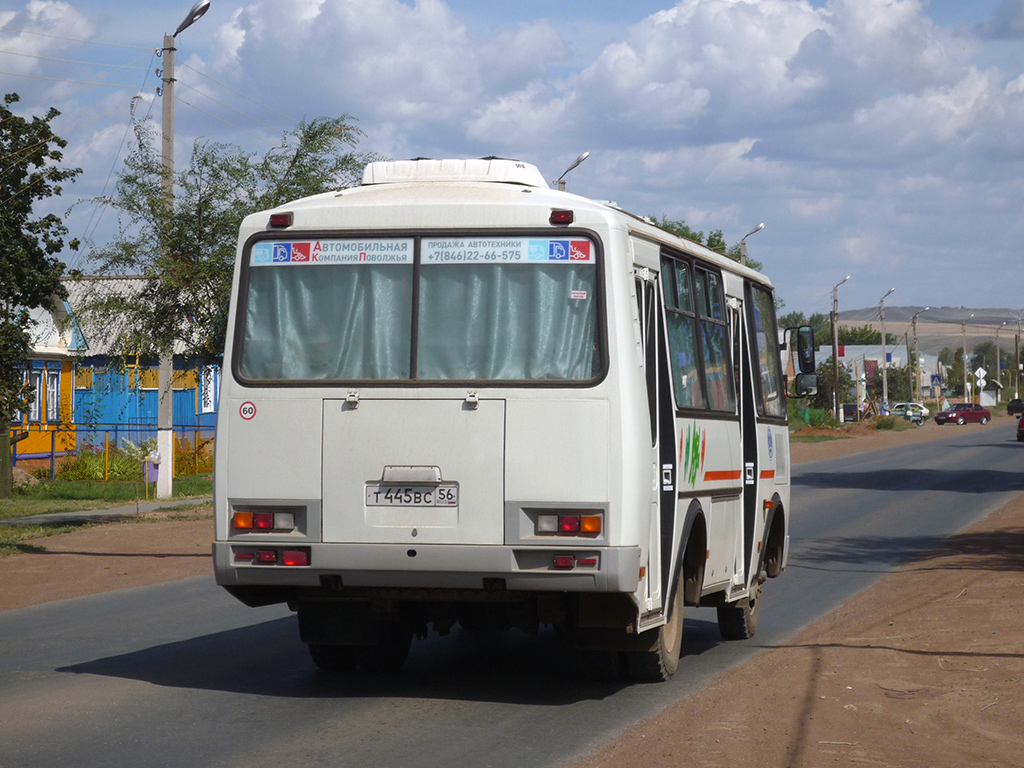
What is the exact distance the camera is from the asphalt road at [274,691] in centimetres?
701

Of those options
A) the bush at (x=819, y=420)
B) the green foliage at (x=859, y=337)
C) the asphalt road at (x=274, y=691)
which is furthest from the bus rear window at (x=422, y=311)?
the green foliage at (x=859, y=337)

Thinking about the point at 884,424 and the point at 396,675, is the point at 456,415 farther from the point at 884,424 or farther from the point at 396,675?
the point at 884,424

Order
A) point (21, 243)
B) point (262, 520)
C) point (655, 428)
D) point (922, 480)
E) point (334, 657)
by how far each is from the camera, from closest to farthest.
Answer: point (262, 520) < point (655, 428) < point (334, 657) < point (21, 243) < point (922, 480)

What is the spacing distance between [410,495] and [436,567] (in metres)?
0.43

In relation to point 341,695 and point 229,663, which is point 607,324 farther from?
point 229,663

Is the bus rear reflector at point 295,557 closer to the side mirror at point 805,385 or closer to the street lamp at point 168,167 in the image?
the side mirror at point 805,385

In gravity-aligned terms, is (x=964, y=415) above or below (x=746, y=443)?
above

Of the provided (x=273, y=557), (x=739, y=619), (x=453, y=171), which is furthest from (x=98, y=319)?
(x=273, y=557)

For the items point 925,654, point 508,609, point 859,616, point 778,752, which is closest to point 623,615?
point 508,609

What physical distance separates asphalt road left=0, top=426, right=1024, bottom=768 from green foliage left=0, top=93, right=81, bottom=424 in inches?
176

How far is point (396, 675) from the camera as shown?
9.41 metres

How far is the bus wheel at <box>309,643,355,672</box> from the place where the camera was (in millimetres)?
9312

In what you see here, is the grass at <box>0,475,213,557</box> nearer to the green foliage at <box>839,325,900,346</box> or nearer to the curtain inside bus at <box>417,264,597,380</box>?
the curtain inside bus at <box>417,264,597,380</box>

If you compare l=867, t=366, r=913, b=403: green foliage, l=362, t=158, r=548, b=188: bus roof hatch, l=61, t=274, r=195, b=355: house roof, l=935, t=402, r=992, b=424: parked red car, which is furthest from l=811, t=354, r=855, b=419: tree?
l=362, t=158, r=548, b=188: bus roof hatch
